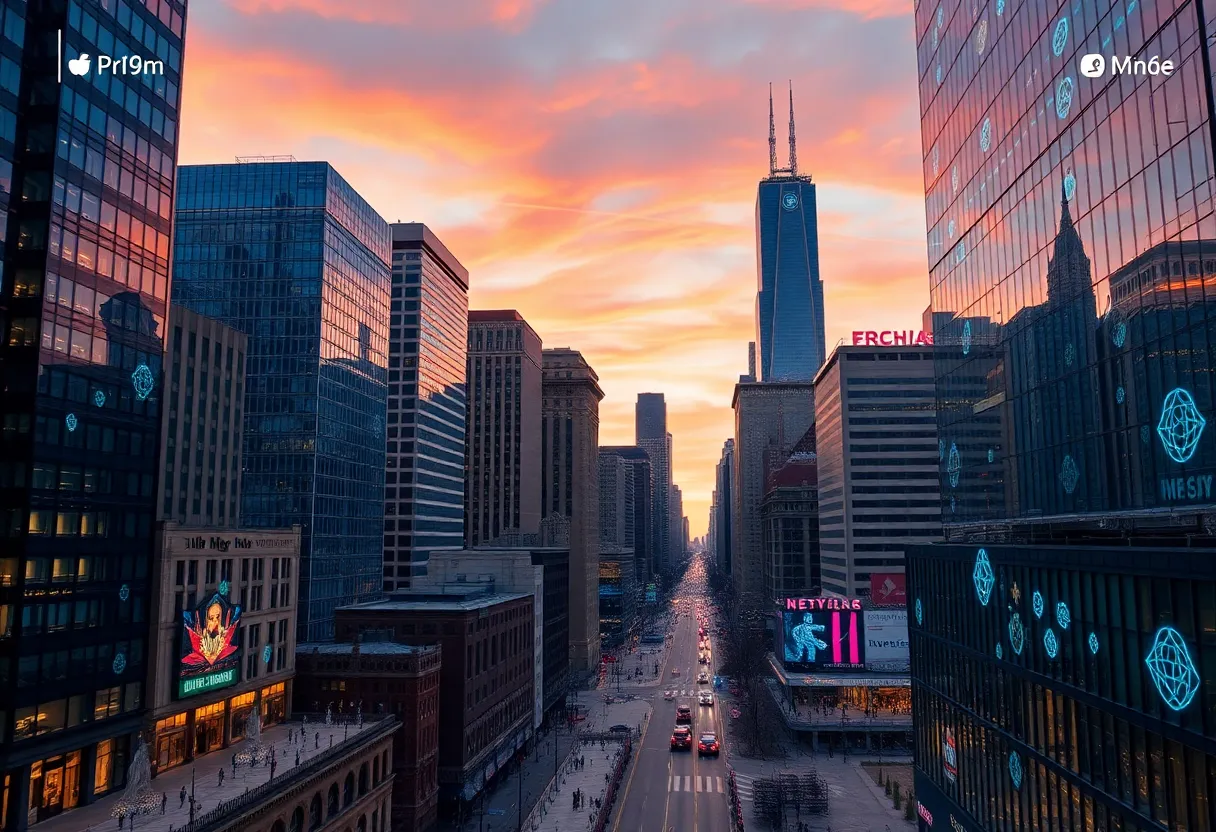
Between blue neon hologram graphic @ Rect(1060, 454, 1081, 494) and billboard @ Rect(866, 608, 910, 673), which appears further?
billboard @ Rect(866, 608, 910, 673)

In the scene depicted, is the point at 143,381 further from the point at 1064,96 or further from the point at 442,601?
the point at 1064,96

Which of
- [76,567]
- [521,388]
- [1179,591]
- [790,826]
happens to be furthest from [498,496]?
[1179,591]

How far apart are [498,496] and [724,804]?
116 meters

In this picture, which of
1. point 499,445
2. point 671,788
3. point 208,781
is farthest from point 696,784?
point 499,445

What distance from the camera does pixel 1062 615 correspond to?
139 ft

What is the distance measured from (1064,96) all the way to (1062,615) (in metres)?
26.7

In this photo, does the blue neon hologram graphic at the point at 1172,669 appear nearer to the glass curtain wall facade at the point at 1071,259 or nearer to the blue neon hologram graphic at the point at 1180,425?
the glass curtain wall facade at the point at 1071,259

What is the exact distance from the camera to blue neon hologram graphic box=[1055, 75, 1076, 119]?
4434 cm

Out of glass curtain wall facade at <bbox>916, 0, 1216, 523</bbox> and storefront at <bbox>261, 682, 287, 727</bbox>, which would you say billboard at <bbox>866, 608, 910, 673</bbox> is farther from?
storefront at <bbox>261, 682, 287, 727</bbox>

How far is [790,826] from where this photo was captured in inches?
3152

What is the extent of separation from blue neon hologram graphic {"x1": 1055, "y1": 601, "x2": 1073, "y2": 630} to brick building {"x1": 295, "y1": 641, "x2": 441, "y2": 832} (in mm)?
51692

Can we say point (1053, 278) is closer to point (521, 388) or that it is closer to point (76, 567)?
point (76, 567)

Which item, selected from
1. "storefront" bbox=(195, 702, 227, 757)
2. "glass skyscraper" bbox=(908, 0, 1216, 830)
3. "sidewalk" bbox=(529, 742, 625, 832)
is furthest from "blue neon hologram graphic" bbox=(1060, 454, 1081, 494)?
"storefront" bbox=(195, 702, 227, 757)

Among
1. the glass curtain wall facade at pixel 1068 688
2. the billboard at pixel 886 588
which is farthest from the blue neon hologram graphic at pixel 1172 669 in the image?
the billboard at pixel 886 588
